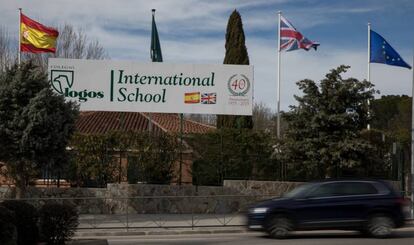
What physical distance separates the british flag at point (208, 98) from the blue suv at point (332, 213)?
11.5 meters

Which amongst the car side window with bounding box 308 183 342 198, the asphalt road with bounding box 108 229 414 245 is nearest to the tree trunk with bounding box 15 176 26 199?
the asphalt road with bounding box 108 229 414 245

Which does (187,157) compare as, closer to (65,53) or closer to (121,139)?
(121,139)

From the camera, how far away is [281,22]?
31.6m

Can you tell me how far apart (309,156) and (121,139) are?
7893mm

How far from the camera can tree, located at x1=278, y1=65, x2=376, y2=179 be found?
2500cm

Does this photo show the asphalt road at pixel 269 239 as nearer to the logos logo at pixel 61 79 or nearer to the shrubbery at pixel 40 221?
the shrubbery at pixel 40 221

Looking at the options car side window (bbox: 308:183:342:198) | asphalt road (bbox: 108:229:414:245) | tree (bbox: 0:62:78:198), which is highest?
tree (bbox: 0:62:78:198)

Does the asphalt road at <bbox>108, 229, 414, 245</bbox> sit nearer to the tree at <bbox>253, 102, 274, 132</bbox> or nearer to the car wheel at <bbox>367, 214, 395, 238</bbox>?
the car wheel at <bbox>367, 214, 395, 238</bbox>

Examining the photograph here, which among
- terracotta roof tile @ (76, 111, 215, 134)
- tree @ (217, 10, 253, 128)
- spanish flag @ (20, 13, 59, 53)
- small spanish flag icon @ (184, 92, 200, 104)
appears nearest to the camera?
small spanish flag icon @ (184, 92, 200, 104)

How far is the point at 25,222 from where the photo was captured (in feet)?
40.7

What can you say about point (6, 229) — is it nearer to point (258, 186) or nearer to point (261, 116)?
point (258, 186)

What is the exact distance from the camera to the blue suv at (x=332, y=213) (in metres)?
17.0

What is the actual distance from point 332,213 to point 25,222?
8.49 meters

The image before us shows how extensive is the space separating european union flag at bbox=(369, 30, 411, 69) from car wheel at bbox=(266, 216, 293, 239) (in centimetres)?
1793
